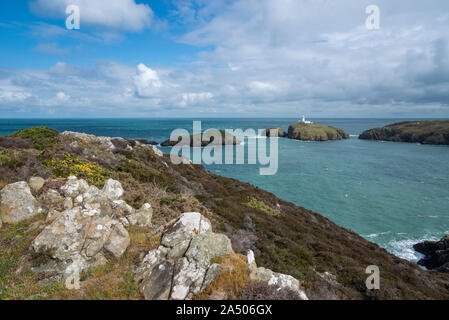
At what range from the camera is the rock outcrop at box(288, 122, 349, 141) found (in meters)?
110

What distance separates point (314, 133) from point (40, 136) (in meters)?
112

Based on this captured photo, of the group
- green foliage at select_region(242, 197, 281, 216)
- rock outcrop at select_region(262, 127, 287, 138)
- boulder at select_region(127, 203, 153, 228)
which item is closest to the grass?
boulder at select_region(127, 203, 153, 228)

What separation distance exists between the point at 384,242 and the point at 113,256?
82.3 feet

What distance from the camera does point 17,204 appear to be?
828cm

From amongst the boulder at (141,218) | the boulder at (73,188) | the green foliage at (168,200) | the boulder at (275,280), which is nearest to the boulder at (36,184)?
the boulder at (73,188)

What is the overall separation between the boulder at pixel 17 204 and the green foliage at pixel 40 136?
409 inches

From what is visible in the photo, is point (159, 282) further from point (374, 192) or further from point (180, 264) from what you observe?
point (374, 192)

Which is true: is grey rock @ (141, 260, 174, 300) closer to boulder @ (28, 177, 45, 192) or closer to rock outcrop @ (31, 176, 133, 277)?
rock outcrop @ (31, 176, 133, 277)

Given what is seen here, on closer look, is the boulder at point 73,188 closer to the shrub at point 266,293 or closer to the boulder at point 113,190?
the boulder at point 113,190

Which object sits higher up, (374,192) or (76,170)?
(76,170)

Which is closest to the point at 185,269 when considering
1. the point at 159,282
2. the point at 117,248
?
the point at 159,282

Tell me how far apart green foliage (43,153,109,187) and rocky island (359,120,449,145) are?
131 m

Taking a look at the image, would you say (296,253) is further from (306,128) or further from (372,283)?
(306,128)
